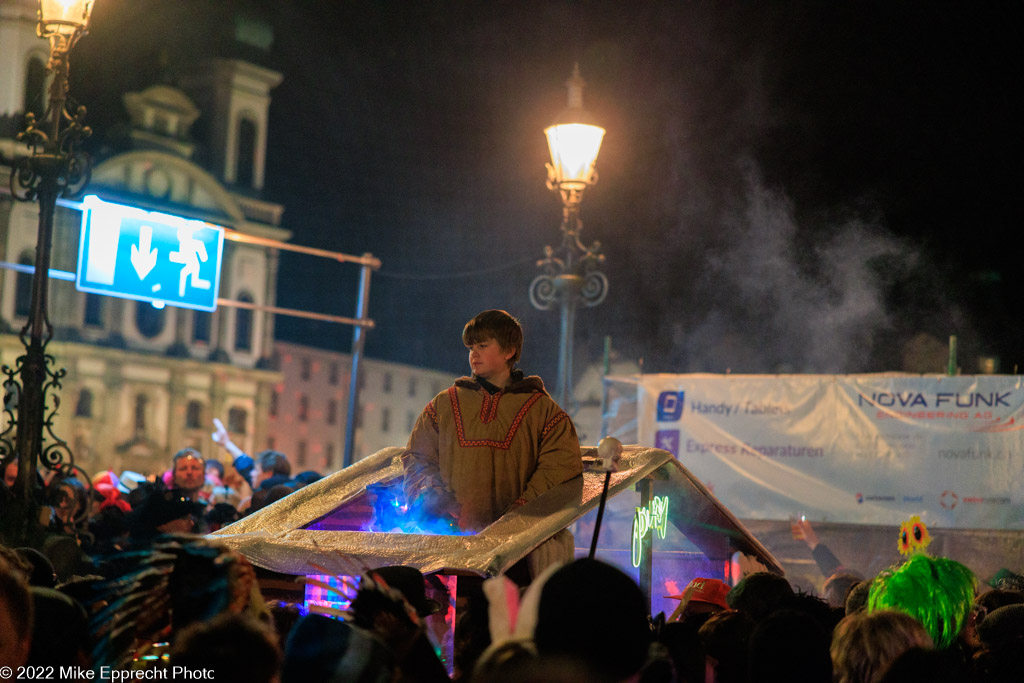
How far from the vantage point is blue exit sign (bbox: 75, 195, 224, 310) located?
41.6 feet

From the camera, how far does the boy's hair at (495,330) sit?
200 inches

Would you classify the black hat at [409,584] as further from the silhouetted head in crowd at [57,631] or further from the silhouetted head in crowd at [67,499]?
the silhouetted head in crowd at [67,499]

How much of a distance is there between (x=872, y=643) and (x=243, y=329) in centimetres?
5818

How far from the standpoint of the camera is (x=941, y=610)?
4.07m

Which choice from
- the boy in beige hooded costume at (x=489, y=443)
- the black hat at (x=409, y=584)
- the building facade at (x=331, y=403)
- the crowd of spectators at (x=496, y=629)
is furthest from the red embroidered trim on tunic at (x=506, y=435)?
the building facade at (x=331, y=403)

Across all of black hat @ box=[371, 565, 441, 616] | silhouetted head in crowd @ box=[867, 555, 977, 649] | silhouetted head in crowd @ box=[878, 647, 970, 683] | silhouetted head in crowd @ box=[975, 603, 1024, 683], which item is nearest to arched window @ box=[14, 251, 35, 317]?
black hat @ box=[371, 565, 441, 616]

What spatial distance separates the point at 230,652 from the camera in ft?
7.30

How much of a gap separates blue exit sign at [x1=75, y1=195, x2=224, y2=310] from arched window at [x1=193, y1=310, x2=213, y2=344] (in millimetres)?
45330

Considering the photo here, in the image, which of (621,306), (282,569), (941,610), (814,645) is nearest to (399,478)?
(282,569)

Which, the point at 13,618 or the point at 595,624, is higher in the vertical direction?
the point at 595,624

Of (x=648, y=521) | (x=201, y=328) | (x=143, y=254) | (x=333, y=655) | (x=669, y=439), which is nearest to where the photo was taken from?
(x=333, y=655)

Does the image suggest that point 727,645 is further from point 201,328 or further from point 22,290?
point 201,328

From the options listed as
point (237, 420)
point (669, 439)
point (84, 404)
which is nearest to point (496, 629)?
point (669, 439)

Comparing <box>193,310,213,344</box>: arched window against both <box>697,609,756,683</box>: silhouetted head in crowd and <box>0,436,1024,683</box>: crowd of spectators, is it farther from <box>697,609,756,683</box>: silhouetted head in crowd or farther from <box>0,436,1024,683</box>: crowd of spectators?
<box>697,609,756,683</box>: silhouetted head in crowd
